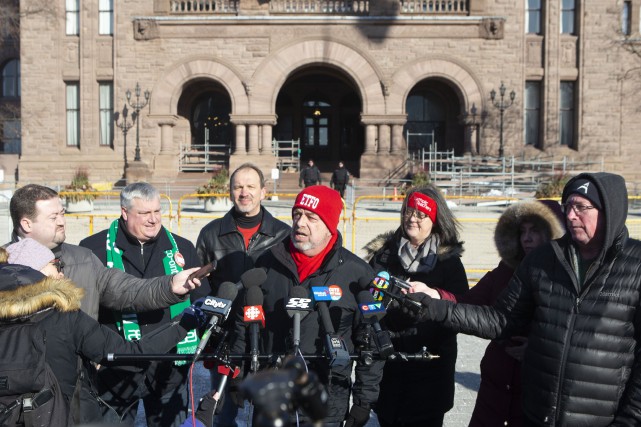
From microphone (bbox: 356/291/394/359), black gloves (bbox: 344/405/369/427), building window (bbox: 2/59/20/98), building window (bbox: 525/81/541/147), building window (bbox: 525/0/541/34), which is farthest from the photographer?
building window (bbox: 2/59/20/98)

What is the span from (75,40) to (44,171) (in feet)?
21.6

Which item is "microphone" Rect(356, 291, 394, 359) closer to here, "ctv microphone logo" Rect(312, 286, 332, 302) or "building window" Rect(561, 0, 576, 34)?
"ctv microphone logo" Rect(312, 286, 332, 302)

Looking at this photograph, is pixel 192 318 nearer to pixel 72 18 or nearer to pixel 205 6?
pixel 205 6

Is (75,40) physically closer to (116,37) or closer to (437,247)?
(116,37)

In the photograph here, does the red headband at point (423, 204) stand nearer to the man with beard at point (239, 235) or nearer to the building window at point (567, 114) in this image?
the man with beard at point (239, 235)

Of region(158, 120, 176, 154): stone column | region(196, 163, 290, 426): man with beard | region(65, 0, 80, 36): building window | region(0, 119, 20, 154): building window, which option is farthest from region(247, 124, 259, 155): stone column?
region(196, 163, 290, 426): man with beard

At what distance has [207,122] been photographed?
31.0 m

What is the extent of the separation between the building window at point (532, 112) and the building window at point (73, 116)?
→ 22.3m

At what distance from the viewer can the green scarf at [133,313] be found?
155 inches

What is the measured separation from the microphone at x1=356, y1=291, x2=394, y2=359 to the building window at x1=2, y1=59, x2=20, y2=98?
3697 centimetres

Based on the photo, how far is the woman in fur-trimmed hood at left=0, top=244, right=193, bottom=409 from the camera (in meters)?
2.67

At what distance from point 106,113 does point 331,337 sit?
1129 inches

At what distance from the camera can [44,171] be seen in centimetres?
2812

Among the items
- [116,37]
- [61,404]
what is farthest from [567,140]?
[61,404]
